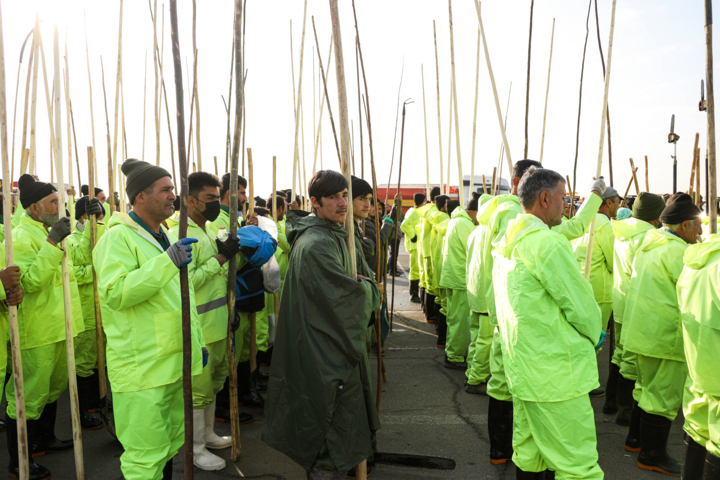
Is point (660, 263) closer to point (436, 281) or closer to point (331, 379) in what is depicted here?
point (331, 379)

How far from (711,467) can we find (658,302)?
1065mm

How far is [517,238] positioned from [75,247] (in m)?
3.37

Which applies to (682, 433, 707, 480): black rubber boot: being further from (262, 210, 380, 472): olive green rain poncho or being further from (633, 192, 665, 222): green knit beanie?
(633, 192, 665, 222): green knit beanie

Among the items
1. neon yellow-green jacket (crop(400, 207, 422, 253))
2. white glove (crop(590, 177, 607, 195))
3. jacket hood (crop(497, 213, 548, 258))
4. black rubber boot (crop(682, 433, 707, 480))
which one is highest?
white glove (crop(590, 177, 607, 195))

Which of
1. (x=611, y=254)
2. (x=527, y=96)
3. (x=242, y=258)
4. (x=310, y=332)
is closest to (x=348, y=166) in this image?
(x=310, y=332)

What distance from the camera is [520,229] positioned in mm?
2354

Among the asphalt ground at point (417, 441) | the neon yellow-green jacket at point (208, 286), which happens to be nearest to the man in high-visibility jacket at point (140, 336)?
the neon yellow-green jacket at point (208, 286)

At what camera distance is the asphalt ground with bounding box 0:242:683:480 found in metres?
3.11

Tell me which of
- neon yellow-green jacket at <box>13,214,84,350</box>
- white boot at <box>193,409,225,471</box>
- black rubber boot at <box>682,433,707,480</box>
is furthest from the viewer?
white boot at <box>193,409,225,471</box>

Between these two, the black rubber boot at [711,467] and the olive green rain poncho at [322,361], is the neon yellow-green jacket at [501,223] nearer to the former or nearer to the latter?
the olive green rain poncho at [322,361]

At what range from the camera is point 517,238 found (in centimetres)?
233

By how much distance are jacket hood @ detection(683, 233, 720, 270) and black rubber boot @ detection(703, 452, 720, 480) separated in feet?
3.16

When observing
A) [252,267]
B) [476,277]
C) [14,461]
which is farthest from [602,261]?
[14,461]

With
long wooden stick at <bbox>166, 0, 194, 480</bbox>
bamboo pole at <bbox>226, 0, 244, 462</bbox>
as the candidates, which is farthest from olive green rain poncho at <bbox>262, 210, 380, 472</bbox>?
long wooden stick at <bbox>166, 0, 194, 480</bbox>
